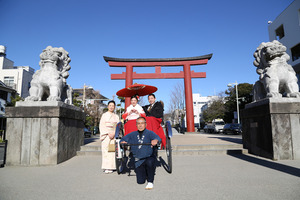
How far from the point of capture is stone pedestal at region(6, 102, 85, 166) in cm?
403

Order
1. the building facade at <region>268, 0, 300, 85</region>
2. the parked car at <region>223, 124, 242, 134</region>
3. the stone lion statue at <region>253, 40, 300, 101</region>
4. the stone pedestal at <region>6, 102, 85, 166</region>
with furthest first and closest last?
the parked car at <region>223, 124, 242, 134</region>
the building facade at <region>268, 0, 300, 85</region>
the stone lion statue at <region>253, 40, 300, 101</region>
the stone pedestal at <region>6, 102, 85, 166</region>

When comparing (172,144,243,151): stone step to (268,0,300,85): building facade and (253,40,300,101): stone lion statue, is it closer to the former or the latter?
(253,40,300,101): stone lion statue

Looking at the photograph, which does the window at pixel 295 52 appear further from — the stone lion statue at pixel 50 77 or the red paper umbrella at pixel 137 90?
the stone lion statue at pixel 50 77

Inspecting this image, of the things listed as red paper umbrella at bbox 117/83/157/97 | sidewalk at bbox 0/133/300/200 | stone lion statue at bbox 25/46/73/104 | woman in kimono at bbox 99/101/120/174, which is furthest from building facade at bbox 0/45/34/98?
woman in kimono at bbox 99/101/120/174

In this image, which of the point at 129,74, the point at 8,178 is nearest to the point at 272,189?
the point at 8,178

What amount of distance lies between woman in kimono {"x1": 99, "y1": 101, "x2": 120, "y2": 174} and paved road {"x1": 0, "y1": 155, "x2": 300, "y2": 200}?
21 centimetres

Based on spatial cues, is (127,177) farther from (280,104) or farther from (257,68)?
(257,68)

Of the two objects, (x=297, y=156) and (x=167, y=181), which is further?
→ (x=297, y=156)

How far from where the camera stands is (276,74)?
4.41 m

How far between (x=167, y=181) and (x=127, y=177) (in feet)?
2.51

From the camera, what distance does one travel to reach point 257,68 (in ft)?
16.8

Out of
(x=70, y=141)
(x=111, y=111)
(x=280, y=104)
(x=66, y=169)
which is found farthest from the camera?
(x=70, y=141)

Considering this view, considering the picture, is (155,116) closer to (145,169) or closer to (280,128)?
(145,169)

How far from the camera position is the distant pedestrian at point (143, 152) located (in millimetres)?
2649
